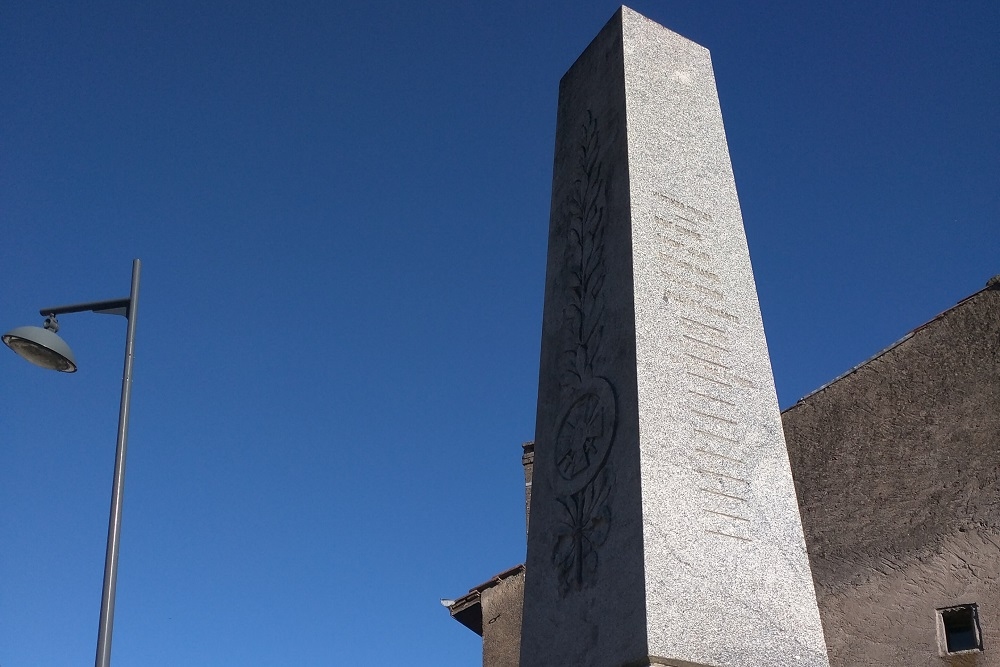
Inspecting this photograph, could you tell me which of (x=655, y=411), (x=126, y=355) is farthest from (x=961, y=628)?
(x=126, y=355)

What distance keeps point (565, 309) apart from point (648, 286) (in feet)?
1.86

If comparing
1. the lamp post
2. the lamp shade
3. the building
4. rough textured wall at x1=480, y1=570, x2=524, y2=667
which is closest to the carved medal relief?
the lamp post

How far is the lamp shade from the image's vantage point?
5.25 meters

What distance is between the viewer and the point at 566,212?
4570 millimetres

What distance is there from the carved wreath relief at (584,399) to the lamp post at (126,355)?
1969mm

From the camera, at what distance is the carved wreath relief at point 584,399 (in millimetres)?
3471

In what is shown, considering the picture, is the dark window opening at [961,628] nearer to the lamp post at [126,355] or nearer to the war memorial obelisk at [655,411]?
the war memorial obelisk at [655,411]

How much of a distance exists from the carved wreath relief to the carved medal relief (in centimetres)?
27

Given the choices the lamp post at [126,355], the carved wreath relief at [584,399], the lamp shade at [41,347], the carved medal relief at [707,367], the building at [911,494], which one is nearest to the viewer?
the carved medal relief at [707,367]

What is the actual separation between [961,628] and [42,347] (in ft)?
22.1

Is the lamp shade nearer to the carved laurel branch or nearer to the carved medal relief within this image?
the carved laurel branch

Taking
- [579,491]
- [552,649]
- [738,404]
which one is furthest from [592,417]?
[552,649]

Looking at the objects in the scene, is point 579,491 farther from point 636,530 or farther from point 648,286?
point 648,286

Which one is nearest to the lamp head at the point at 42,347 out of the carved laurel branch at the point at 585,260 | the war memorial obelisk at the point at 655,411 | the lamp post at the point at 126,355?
the lamp post at the point at 126,355
